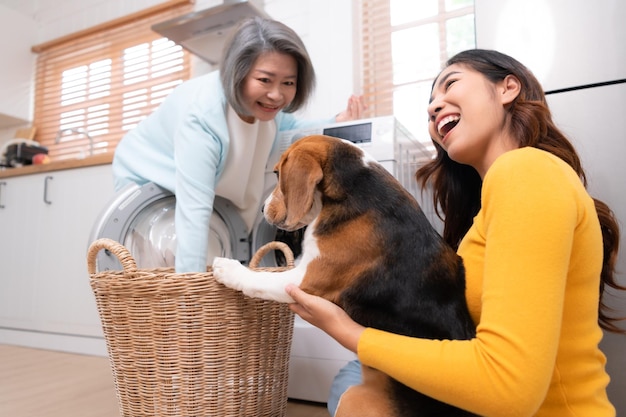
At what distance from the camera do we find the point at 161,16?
345cm

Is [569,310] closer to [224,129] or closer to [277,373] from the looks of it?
[277,373]

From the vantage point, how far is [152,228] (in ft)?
6.07

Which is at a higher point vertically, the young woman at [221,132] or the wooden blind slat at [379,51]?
the wooden blind slat at [379,51]

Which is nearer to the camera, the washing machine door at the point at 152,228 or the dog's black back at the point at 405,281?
the dog's black back at the point at 405,281

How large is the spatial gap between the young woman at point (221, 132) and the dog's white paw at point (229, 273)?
0.32 m

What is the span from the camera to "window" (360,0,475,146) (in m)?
2.59

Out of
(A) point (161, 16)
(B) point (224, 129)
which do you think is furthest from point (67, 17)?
(B) point (224, 129)

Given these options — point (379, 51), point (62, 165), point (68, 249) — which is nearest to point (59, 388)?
point (68, 249)

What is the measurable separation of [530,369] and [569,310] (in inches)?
7.0

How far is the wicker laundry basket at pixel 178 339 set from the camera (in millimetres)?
1186

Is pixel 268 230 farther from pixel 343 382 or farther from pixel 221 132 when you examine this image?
pixel 343 382

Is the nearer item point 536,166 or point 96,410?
point 536,166

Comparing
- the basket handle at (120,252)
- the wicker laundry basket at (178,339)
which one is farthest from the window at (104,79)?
the wicker laundry basket at (178,339)

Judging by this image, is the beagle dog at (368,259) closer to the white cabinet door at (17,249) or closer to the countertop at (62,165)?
the countertop at (62,165)
